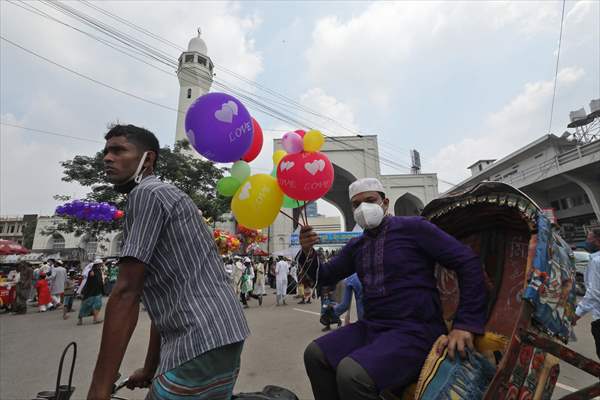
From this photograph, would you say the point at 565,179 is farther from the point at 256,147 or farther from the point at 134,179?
the point at 134,179

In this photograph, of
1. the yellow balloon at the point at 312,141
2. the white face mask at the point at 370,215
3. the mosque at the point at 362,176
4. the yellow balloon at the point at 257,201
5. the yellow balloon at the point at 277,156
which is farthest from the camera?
the mosque at the point at 362,176

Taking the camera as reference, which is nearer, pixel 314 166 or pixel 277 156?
pixel 314 166

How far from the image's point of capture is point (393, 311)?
5.38ft

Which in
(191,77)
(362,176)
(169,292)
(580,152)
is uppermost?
(191,77)

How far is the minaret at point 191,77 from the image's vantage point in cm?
3331

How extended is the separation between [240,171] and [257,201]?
0.50 metres

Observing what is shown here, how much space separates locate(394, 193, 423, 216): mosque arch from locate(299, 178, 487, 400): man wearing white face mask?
83.2ft

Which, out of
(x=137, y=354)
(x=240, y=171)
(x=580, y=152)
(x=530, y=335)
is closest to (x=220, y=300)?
(x=530, y=335)

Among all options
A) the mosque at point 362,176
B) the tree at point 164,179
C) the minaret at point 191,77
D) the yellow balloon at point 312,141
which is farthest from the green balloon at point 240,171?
the minaret at point 191,77

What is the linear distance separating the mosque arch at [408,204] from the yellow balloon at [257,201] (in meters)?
24.3

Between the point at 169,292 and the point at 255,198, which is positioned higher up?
the point at 255,198

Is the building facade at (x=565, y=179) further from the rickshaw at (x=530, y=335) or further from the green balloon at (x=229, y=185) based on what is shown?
the rickshaw at (x=530, y=335)

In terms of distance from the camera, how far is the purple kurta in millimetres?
1449

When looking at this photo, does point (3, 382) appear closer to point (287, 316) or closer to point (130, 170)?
point (130, 170)
